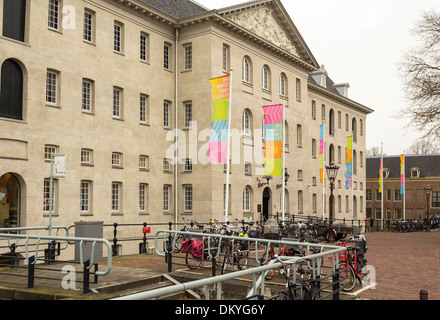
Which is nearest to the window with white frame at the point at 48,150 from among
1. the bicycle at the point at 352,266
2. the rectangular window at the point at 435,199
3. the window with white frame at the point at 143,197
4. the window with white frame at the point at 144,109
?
the window with white frame at the point at 143,197

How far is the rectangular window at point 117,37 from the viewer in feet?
97.6

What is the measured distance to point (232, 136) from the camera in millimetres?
35344

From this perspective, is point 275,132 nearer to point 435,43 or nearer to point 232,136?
point 232,136

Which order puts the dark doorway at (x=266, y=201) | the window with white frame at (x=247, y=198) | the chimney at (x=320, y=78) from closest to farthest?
1. the window with white frame at (x=247, y=198)
2. the dark doorway at (x=266, y=201)
3. the chimney at (x=320, y=78)

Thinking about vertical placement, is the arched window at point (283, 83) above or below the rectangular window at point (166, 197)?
above

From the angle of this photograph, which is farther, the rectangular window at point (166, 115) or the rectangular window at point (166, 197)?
the rectangular window at point (166, 115)

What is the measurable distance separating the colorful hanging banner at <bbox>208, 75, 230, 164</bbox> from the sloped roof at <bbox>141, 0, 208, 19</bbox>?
33.1ft

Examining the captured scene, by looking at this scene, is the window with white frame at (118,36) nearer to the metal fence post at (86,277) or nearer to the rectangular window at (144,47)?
the rectangular window at (144,47)

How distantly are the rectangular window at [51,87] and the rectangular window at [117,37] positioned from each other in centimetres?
512

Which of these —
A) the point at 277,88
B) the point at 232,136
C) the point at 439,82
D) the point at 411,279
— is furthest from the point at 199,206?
the point at 411,279

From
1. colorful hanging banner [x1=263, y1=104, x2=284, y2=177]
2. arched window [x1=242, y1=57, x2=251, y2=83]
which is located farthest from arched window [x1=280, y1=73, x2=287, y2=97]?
colorful hanging banner [x1=263, y1=104, x2=284, y2=177]

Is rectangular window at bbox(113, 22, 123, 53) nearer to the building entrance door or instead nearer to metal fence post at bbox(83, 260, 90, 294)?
the building entrance door

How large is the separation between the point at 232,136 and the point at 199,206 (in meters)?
5.99

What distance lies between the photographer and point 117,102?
29719mm
